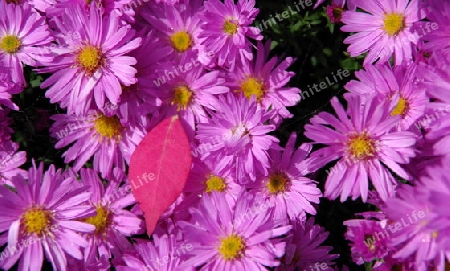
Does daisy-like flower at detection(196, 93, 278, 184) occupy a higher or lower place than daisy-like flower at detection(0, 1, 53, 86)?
lower

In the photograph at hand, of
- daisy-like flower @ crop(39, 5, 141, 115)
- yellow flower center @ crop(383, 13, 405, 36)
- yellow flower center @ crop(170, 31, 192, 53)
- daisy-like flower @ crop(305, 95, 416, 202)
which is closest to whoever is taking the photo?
daisy-like flower @ crop(305, 95, 416, 202)

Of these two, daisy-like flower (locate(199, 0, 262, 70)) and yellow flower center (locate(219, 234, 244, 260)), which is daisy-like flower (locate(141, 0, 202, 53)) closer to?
daisy-like flower (locate(199, 0, 262, 70))

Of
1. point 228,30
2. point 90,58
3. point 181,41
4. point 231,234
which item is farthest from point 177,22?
point 231,234

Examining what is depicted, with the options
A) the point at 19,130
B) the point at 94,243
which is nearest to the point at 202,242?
the point at 94,243

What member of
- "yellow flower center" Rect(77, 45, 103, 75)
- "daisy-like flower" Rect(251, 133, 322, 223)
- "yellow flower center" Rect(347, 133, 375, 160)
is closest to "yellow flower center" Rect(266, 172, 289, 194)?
"daisy-like flower" Rect(251, 133, 322, 223)

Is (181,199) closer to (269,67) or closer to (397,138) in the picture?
(269,67)

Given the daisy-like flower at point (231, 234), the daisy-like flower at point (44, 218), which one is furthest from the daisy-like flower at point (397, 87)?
the daisy-like flower at point (44, 218)

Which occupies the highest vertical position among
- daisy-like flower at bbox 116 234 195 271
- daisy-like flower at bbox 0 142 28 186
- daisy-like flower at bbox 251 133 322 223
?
daisy-like flower at bbox 0 142 28 186
